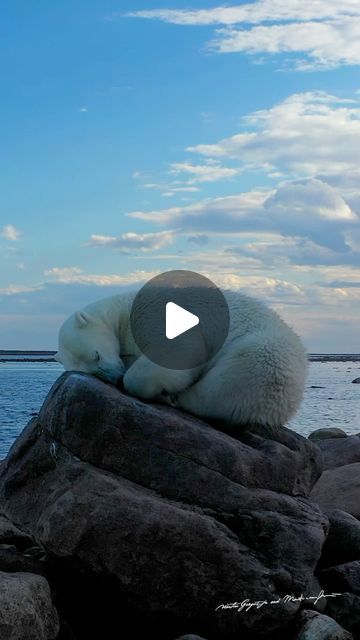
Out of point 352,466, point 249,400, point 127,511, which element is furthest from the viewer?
point 352,466

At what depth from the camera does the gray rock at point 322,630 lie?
8.04m

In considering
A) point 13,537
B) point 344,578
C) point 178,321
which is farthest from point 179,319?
point 344,578

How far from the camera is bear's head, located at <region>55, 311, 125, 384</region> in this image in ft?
30.5

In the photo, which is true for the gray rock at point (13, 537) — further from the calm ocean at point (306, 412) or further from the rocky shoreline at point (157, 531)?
the calm ocean at point (306, 412)

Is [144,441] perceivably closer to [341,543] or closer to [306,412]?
[341,543]

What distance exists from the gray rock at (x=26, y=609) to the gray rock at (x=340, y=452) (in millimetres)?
10632

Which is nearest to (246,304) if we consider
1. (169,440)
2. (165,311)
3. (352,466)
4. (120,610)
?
(165,311)

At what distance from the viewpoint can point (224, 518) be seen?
333 inches

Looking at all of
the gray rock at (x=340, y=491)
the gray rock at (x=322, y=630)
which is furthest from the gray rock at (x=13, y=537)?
the gray rock at (x=340, y=491)

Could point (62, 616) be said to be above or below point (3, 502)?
below

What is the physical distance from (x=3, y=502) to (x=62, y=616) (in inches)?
62.9

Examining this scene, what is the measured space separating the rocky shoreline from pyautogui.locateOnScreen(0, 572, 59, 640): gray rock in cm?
1

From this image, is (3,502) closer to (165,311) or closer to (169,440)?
(169,440)

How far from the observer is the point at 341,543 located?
10.1 m
